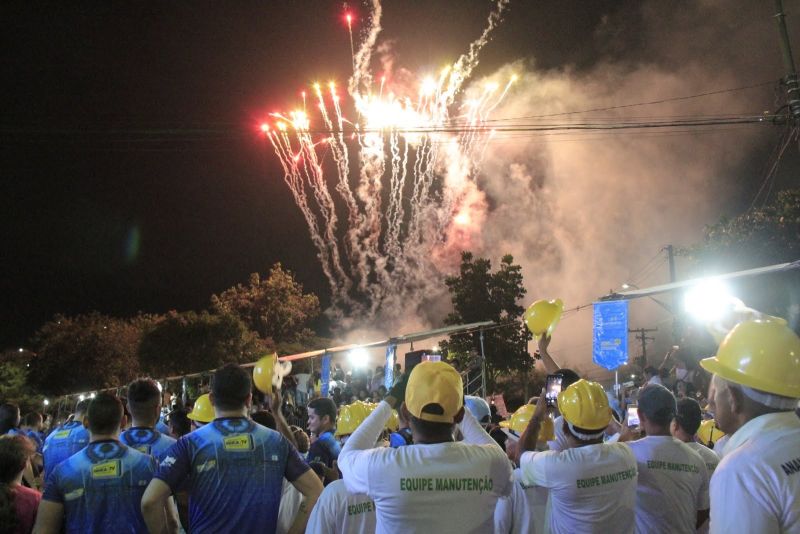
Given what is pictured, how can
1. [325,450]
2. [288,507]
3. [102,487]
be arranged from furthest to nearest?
[325,450] → [288,507] → [102,487]

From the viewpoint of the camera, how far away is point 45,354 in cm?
4844

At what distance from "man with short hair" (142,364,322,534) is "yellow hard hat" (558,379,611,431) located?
64.3 inches

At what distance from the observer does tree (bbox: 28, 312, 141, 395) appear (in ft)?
157

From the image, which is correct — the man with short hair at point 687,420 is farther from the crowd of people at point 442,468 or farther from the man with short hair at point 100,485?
the man with short hair at point 100,485

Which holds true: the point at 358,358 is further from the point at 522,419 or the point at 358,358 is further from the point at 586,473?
the point at 586,473

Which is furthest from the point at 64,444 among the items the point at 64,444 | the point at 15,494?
the point at 15,494

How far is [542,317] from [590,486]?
2.13 meters

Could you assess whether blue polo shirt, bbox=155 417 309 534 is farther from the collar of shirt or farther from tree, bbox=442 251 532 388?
tree, bbox=442 251 532 388

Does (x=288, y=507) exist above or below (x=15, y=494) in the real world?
below

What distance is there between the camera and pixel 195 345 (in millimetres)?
44000

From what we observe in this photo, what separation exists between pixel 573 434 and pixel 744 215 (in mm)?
30504

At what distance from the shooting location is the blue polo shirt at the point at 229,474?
11.5 ft

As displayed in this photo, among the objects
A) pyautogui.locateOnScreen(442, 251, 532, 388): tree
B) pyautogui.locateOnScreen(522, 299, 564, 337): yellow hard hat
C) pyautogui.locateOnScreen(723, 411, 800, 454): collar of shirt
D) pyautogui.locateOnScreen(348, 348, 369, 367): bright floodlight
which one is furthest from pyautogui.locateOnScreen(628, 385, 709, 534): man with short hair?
pyautogui.locateOnScreen(442, 251, 532, 388): tree

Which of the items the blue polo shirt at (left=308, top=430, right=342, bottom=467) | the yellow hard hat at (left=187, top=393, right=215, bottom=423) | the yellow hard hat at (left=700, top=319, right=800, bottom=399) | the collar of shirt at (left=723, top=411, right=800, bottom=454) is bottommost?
the blue polo shirt at (left=308, top=430, right=342, bottom=467)
